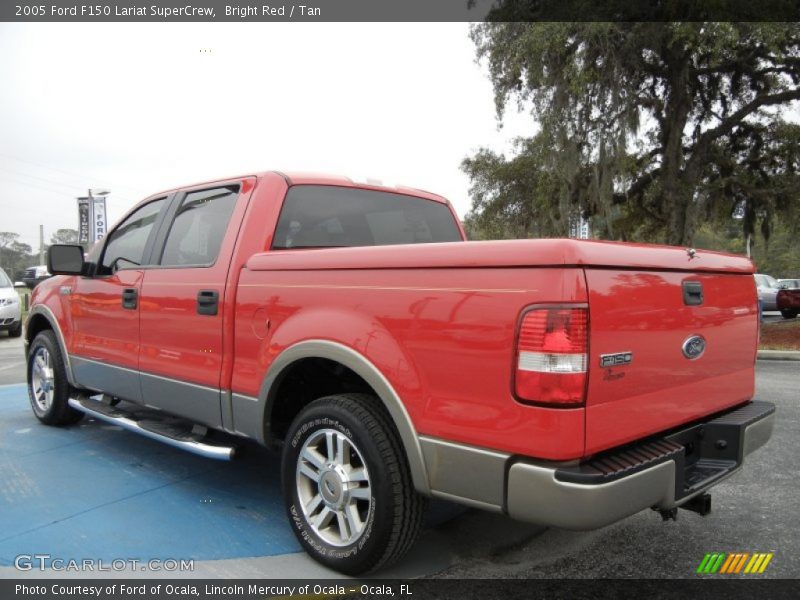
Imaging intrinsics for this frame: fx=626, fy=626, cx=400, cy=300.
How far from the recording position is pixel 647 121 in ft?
54.8

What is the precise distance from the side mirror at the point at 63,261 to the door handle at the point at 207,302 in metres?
1.60

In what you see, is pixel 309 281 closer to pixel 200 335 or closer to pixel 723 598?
pixel 200 335

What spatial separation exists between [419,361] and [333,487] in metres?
0.79

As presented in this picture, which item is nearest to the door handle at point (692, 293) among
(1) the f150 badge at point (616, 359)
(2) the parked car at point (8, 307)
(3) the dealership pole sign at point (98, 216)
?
(1) the f150 badge at point (616, 359)

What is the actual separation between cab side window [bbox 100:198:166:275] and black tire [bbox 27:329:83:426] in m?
0.99

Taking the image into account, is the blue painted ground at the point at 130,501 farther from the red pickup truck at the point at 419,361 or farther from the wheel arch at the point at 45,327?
the wheel arch at the point at 45,327

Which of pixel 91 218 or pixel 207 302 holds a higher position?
pixel 91 218

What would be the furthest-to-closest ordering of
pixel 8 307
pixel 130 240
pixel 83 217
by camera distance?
pixel 83 217, pixel 8 307, pixel 130 240

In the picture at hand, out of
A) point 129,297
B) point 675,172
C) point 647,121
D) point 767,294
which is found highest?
point 647,121

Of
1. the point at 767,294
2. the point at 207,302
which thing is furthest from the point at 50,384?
the point at 767,294

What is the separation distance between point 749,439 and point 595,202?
14.3m

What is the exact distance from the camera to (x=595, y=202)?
16.5m

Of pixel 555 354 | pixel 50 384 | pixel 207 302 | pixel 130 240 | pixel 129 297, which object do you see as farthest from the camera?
pixel 50 384

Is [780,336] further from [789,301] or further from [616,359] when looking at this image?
[616,359]
